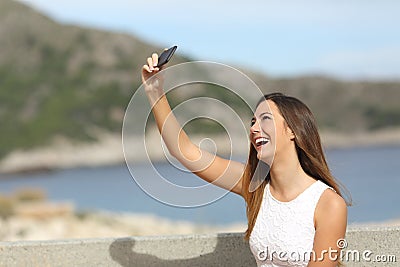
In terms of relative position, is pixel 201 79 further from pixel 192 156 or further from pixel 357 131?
pixel 357 131

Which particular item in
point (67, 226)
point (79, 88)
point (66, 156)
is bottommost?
point (66, 156)

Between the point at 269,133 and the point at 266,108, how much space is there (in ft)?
0.26

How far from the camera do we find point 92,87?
8188 centimetres

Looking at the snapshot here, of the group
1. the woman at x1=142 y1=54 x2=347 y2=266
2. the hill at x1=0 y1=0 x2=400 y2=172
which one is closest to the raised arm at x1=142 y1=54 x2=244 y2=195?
the woman at x1=142 y1=54 x2=347 y2=266

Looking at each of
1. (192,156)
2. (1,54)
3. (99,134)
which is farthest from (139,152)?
(1,54)

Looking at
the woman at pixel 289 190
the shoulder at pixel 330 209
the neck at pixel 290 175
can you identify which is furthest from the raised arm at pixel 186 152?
the shoulder at pixel 330 209

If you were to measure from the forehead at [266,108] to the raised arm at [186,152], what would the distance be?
11.4 inches

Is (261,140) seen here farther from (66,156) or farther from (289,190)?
(66,156)

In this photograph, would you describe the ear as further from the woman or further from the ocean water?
the ocean water

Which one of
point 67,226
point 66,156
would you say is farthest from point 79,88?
point 67,226

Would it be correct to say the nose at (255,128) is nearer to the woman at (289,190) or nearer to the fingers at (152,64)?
the woman at (289,190)

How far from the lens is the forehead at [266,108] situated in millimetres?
2348

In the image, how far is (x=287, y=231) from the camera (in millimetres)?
2311

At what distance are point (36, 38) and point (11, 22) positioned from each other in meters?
5.11
